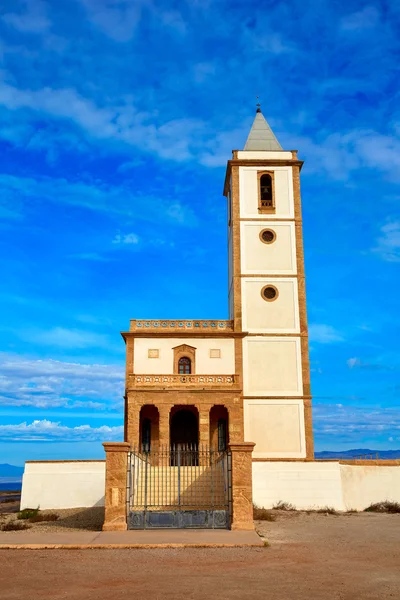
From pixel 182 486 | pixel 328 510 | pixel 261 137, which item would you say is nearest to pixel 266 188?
pixel 261 137

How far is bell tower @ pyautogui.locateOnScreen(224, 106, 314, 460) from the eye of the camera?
3203cm

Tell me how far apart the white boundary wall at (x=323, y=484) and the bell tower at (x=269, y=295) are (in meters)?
6.14

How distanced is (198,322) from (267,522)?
51.0 feet

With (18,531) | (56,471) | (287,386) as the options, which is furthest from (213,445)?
(18,531)

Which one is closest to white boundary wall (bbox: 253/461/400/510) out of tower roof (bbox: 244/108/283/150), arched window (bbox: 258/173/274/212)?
arched window (bbox: 258/173/274/212)

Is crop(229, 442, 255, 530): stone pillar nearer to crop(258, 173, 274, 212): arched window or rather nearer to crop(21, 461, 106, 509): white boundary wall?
crop(21, 461, 106, 509): white boundary wall

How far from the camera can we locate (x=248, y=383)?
3266 cm

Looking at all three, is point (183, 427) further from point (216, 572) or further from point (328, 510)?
point (216, 572)

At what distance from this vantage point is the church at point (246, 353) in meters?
31.2

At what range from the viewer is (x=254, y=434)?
3188 centimetres

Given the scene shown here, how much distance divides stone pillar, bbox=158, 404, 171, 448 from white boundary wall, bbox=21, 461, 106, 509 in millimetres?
4455

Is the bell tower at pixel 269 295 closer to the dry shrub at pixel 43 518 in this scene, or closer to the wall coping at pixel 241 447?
the dry shrub at pixel 43 518

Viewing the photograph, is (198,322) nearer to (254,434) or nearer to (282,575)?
(254,434)

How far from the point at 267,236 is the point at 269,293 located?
3.61 metres
